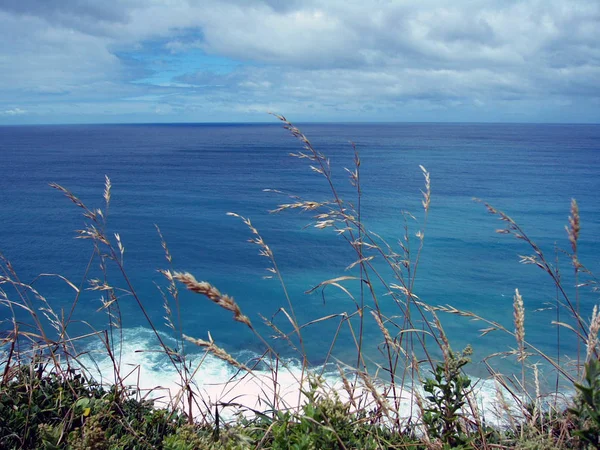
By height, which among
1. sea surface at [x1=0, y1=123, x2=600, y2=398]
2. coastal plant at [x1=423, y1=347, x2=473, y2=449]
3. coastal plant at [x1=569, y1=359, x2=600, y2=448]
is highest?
coastal plant at [x1=569, y1=359, x2=600, y2=448]

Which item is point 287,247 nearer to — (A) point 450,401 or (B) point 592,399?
(A) point 450,401

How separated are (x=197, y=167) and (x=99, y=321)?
41177 millimetres

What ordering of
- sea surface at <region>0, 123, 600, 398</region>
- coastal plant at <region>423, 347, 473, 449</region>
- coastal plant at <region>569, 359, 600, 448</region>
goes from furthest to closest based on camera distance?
sea surface at <region>0, 123, 600, 398</region> → coastal plant at <region>423, 347, 473, 449</region> → coastal plant at <region>569, 359, 600, 448</region>

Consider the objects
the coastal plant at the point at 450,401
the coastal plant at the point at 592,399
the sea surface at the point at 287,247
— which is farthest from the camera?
the sea surface at the point at 287,247

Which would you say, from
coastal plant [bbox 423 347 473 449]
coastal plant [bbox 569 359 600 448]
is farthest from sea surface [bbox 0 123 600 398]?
coastal plant [bbox 569 359 600 448]

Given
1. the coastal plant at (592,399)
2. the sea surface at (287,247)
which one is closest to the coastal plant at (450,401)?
the coastal plant at (592,399)

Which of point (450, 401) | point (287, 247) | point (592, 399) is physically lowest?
point (287, 247)

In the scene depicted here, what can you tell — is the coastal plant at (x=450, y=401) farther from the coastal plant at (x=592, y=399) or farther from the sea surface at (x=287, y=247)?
the sea surface at (x=287, y=247)

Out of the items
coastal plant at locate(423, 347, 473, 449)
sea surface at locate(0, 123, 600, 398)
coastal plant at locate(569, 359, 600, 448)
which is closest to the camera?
coastal plant at locate(569, 359, 600, 448)

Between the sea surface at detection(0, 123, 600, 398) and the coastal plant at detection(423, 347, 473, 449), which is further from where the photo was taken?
the sea surface at detection(0, 123, 600, 398)

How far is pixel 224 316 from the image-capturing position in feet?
50.0

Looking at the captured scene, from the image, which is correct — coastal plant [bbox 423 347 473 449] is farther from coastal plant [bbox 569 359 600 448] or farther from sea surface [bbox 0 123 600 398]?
sea surface [bbox 0 123 600 398]

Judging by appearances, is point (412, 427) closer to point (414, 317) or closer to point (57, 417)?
point (57, 417)

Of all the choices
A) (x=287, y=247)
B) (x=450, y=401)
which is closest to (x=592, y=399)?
(x=450, y=401)
